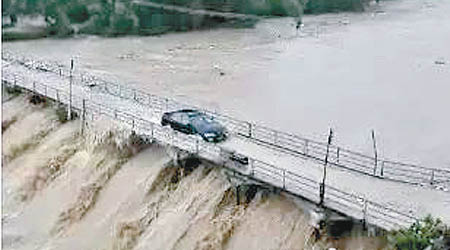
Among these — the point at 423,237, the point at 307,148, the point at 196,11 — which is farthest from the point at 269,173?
the point at 196,11

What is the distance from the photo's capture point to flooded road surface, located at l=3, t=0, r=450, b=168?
1084 inches

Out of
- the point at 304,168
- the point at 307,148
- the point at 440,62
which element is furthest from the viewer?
the point at 440,62

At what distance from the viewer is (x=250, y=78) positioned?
36312 millimetres

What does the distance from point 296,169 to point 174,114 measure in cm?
501

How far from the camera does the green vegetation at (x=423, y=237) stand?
512 inches

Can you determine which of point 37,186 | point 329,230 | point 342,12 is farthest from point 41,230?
point 342,12

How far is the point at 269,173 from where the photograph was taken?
1756 cm

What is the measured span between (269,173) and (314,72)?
2061cm

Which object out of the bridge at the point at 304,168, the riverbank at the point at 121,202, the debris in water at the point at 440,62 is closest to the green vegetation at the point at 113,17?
the debris in water at the point at 440,62

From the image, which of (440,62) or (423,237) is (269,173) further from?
(440,62)

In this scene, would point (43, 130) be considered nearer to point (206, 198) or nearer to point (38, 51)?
point (206, 198)

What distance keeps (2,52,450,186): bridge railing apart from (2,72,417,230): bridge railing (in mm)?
1809

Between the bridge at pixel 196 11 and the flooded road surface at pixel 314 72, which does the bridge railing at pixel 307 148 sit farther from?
the bridge at pixel 196 11

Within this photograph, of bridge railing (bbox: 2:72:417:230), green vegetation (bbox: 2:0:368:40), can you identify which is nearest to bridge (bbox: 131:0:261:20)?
green vegetation (bbox: 2:0:368:40)
